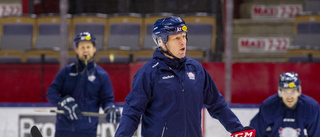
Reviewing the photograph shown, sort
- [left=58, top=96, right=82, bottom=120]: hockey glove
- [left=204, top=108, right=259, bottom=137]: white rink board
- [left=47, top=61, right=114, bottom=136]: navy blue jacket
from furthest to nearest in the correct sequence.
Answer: [left=204, top=108, right=259, bottom=137]: white rink board → [left=47, top=61, right=114, bottom=136]: navy blue jacket → [left=58, top=96, right=82, bottom=120]: hockey glove

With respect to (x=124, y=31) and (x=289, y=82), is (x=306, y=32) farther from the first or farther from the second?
(x=289, y=82)

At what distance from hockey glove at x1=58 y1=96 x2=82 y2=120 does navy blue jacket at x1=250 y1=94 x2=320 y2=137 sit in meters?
1.55

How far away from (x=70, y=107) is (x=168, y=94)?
1837 mm

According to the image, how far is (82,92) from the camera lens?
459 cm

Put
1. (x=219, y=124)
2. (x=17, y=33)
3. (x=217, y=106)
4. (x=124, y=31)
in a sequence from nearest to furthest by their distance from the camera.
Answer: (x=217, y=106)
(x=219, y=124)
(x=124, y=31)
(x=17, y=33)

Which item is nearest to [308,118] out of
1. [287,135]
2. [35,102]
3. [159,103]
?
[287,135]

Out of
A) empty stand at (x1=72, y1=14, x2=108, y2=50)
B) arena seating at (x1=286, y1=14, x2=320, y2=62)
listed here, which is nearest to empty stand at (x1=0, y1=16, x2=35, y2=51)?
empty stand at (x1=72, y1=14, x2=108, y2=50)

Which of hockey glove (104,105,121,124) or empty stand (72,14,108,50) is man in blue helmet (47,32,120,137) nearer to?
hockey glove (104,105,121,124)

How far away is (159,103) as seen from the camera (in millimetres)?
2818

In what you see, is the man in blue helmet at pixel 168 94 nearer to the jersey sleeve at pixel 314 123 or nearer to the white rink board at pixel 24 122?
the jersey sleeve at pixel 314 123

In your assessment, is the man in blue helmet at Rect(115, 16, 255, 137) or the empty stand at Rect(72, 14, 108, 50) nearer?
the man in blue helmet at Rect(115, 16, 255, 137)

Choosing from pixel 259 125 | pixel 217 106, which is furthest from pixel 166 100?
pixel 259 125

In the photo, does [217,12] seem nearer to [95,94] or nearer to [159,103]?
[95,94]

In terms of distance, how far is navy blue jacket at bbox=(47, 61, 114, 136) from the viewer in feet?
15.0
